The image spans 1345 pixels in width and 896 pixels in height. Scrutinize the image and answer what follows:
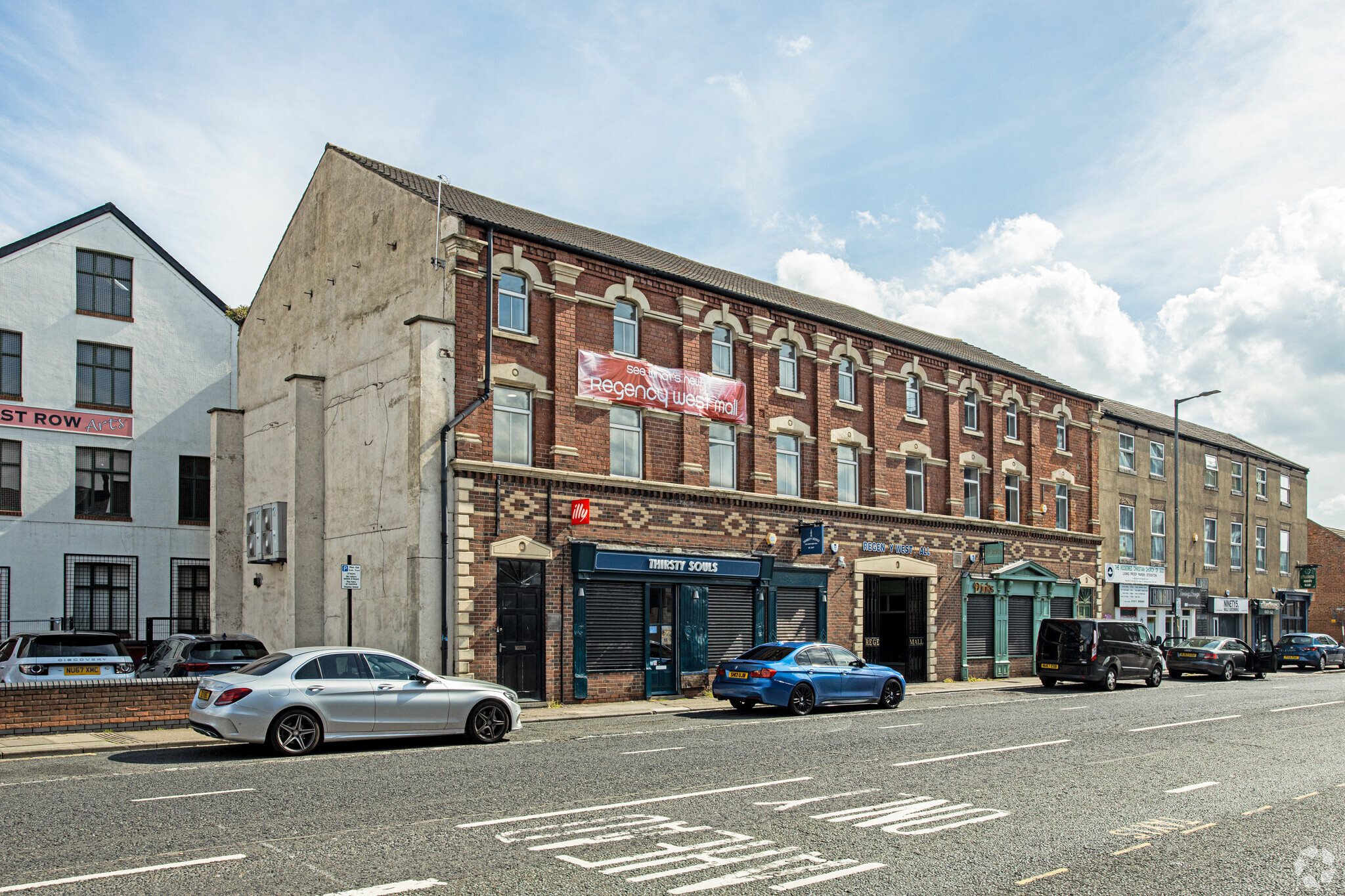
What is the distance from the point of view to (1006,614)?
110 feet

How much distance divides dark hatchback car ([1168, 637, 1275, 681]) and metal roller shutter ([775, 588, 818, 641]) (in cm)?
1363

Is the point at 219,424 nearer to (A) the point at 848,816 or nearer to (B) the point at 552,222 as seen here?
(B) the point at 552,222

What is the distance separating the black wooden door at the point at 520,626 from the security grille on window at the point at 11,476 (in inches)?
606

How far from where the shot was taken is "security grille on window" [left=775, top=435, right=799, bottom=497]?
27469 millimetres

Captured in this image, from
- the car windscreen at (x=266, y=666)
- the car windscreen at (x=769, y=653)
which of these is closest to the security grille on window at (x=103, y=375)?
the car windscreen at (x=266, y=666)

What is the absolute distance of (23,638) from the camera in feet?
60.0

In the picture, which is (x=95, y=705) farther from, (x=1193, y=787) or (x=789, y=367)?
(x=789, y=367)

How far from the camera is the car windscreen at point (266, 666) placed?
13953 mm

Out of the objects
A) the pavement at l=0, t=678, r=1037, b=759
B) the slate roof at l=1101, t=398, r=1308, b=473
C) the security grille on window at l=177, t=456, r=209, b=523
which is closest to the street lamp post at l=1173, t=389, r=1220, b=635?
the slate roof at l=1101, t=398, r=1308, b=473

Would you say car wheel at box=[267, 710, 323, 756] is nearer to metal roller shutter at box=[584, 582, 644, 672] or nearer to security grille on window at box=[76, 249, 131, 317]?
metal roller shutter at box=[584, 582, 644, 672]

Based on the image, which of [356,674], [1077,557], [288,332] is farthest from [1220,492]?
[356,674]

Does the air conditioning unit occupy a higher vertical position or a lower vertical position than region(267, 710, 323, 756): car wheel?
higher

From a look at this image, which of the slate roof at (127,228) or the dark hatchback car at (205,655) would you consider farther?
the slate roof at (127,228)

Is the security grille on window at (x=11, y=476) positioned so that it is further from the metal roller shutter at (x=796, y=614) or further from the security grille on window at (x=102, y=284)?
the metal roller shutter at (x=796, y=614)
